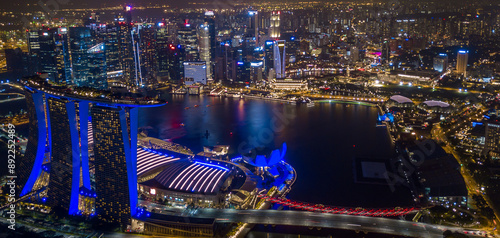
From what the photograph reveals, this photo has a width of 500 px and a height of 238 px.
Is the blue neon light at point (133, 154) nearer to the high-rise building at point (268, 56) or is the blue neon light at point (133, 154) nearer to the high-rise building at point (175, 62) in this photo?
the high-rise building at point (175, 62)

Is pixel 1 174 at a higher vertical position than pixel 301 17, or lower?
lower

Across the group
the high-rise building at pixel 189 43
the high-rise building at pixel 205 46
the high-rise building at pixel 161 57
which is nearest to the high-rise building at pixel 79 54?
the high-rise building at pixel 161 57

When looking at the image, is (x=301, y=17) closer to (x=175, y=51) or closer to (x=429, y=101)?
(x=175, y=51)

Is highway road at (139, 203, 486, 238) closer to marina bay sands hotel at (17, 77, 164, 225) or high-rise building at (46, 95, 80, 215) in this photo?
marina bay sands hotel at (17, 77, 164, 225)

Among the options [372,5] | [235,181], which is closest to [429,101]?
[235,181]

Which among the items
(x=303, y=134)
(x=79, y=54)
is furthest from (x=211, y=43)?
(x=303, y=134)

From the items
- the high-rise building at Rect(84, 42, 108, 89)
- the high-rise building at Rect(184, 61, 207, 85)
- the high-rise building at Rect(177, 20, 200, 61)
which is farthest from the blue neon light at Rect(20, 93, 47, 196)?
the high-rise building at Rect(177, 20, 200, 61)
